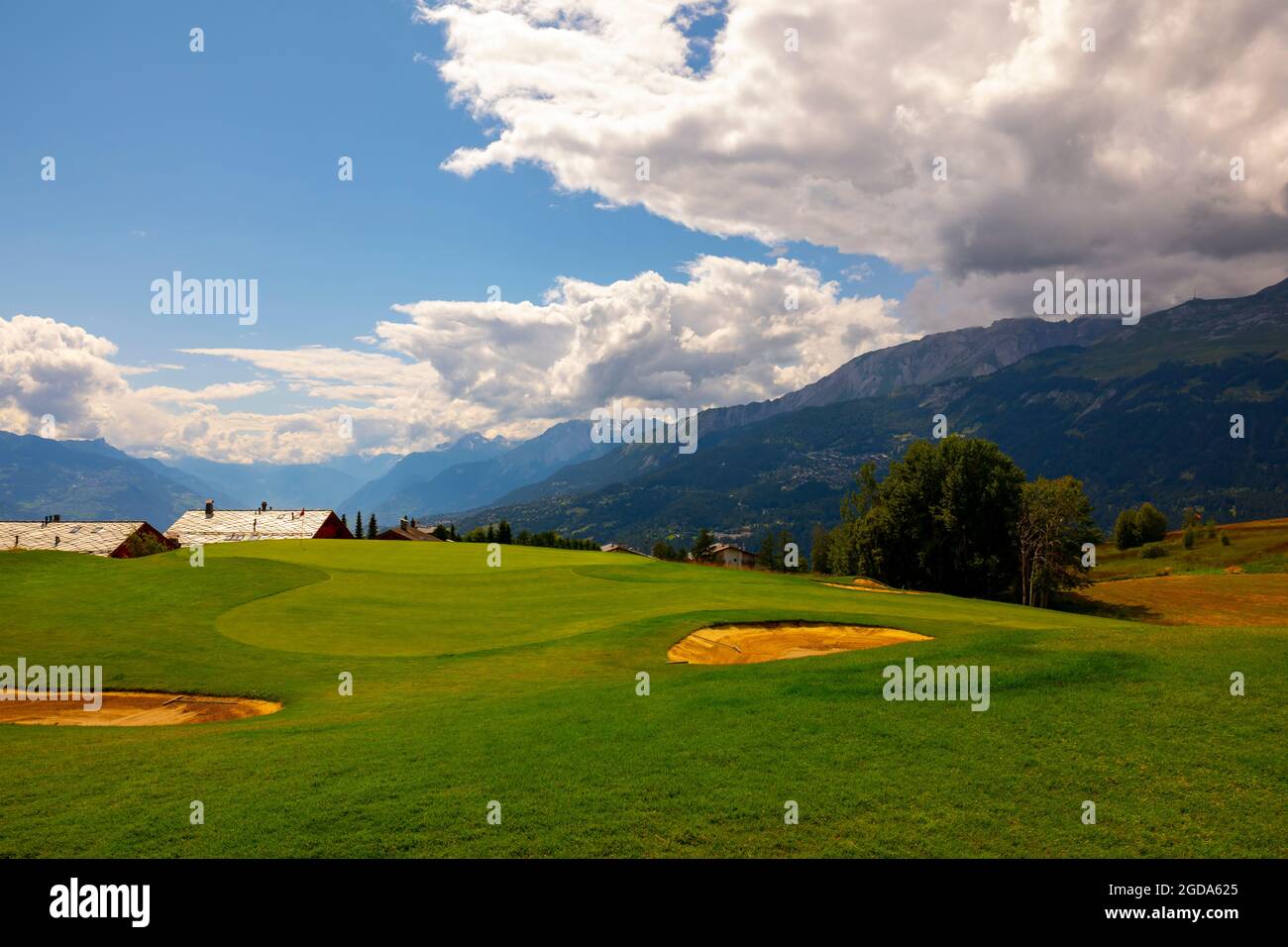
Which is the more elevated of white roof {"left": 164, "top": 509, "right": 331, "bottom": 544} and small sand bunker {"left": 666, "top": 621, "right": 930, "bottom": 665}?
white roof {"left": 164, "top": 509, "right": 331, "bottom": 544}

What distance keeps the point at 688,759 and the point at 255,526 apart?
5285 inches

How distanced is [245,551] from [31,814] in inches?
2614

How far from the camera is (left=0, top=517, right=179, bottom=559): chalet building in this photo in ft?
369

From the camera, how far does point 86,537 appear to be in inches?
4705

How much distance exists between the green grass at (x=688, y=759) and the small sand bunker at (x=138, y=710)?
2.49 ft

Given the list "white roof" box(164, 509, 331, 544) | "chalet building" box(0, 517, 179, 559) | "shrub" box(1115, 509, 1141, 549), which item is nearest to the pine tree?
"shrub" box(1115, 509, 1141, 549)

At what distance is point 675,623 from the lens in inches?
1225

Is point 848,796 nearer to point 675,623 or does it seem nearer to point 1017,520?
point 675,623

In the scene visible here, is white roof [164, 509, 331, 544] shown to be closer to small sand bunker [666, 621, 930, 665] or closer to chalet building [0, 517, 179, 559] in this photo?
chalet building [0, 517, 179, 559]

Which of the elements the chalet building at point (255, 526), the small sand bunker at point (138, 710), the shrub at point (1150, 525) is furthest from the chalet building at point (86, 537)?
the shrub at point (1150, 525)
